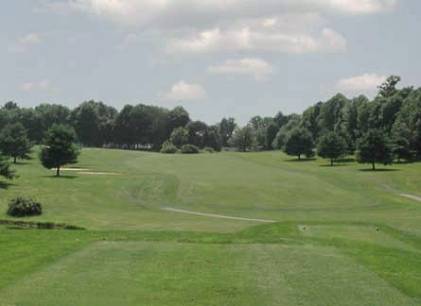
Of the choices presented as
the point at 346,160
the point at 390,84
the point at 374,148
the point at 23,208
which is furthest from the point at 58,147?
the point at 390,84

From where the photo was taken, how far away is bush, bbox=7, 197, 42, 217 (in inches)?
1876

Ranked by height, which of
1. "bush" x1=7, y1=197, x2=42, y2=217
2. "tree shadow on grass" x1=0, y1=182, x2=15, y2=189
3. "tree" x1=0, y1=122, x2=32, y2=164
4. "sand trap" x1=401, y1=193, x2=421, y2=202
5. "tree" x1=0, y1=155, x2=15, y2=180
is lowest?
"bush" x1=7, y1=197, x2=42, y2=217

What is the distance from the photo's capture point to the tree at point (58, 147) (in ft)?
247

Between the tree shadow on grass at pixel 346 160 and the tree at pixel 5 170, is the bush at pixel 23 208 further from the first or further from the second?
the tree shadow on grass at pixel 346 160

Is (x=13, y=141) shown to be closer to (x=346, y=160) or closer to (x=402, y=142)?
(x=346, y=160)

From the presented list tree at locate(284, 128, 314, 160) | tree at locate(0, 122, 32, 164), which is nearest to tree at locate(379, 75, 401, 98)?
tree at locate(284, 128, 314, 160)

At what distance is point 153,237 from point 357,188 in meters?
53.1

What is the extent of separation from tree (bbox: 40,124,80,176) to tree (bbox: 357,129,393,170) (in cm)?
4257

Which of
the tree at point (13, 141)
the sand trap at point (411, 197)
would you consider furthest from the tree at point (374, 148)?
the tree at point (13, 141)

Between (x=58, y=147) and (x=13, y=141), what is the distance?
27339 mm

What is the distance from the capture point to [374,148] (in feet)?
308

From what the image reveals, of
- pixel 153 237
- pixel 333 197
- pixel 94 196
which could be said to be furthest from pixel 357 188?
pixel 153 237

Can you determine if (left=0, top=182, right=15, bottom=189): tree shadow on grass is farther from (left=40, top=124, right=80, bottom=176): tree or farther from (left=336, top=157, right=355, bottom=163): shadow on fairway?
(left=336, top=157, right=355, bottom=163): shadow on fairway

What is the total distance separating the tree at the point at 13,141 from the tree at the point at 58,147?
81.6 ft
